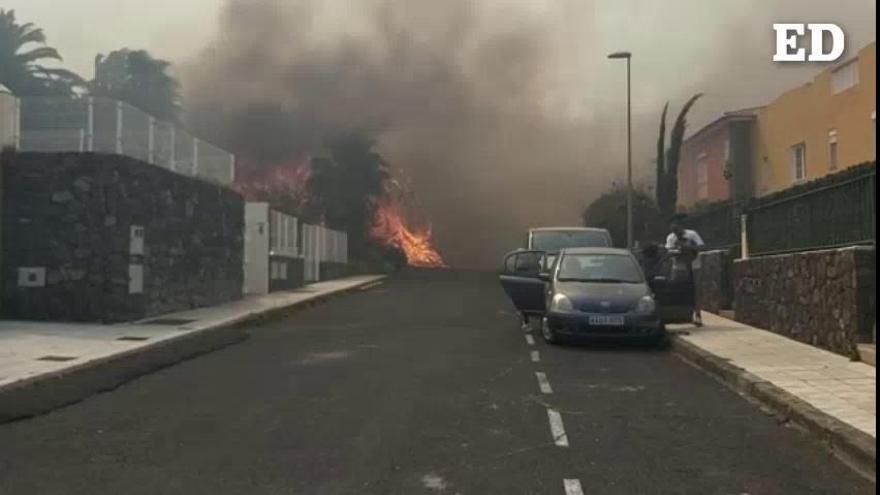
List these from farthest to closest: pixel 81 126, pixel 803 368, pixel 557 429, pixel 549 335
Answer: pixel 81 126
pixel 549 335
pixel 803 368
pixel 557 429

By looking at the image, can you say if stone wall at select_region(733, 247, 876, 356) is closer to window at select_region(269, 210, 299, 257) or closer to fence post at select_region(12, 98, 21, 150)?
fence post at select_region(12, 98, 21, 150)

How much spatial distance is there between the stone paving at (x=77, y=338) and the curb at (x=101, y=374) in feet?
0.35

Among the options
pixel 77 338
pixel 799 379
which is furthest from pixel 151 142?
pixel 799 379

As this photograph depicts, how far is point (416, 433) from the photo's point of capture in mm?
6832

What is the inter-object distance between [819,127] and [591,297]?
17065mm

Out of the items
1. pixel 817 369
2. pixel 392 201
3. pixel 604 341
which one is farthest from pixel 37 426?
pixel 392 201

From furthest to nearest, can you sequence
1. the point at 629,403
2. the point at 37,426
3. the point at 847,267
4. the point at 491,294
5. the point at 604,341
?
the point at 491,294 → the point at 604,341 → the point at 847,267 → the point at 629,403 → the point at 37,426

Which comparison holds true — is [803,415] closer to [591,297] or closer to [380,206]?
[591,297]

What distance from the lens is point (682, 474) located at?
5676mm

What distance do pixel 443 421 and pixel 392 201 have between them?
134ft

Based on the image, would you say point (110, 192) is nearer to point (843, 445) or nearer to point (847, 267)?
point (847, 267)

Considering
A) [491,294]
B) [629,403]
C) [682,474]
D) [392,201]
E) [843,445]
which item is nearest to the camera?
[682,474]

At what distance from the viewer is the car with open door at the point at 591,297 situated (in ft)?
40.1

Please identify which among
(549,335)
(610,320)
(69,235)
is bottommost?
(549,335)
